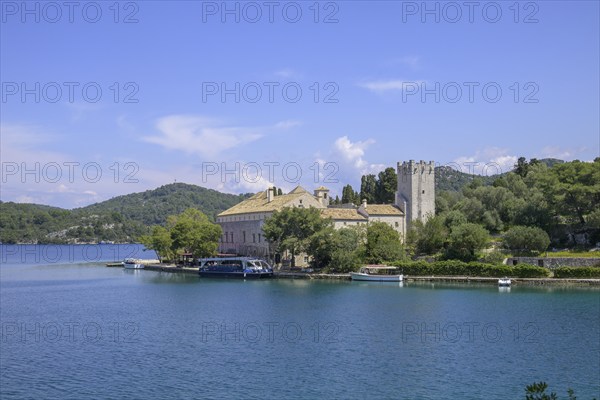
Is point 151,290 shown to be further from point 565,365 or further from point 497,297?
point 565,365

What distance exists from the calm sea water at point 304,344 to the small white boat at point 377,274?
669 centimetres

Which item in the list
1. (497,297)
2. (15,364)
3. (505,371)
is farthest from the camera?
(497,297)

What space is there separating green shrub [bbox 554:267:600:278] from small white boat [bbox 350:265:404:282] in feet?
42.3

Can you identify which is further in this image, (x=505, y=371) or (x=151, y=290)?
(x=151, y=290)

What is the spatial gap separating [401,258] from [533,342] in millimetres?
31234

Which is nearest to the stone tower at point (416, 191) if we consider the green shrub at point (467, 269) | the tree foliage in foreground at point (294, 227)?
the tree foliage in foreground at point (294, 227)

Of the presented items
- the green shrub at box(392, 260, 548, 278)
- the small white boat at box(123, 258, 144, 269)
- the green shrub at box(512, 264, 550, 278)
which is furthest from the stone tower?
the small white boat at box(123, 258, 144, 269)

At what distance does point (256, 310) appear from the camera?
1560 inches

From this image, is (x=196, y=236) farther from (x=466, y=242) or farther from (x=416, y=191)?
(x=466, y=242)

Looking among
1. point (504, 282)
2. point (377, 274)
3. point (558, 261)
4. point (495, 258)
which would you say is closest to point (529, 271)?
point (558, 261)

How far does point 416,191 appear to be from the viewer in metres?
70.0

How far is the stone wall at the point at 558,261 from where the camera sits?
52.3 m

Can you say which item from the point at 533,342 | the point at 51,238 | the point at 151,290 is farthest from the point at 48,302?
the point at 51,238

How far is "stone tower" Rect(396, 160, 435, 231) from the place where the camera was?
228ft
